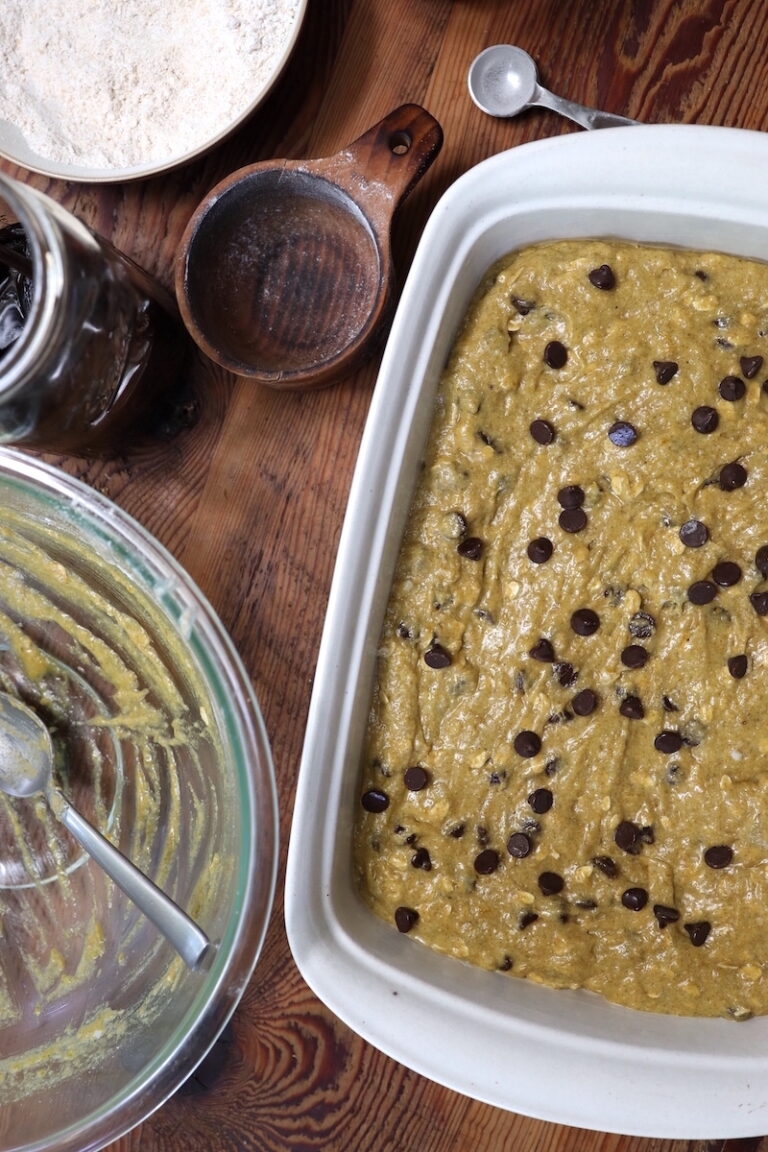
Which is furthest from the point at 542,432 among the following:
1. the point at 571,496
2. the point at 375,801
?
the point at 375,801

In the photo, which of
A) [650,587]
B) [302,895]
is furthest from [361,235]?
[302,895]

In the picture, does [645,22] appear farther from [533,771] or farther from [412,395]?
[533,771]

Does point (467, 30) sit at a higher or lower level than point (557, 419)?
higher

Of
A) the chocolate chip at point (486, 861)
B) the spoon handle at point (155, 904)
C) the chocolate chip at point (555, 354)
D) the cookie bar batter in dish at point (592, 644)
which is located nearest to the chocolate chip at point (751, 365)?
the cookie bar batter in dish at point (592, 644)

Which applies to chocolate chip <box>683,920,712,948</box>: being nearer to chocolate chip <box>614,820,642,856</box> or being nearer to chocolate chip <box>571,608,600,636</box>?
chocolate chip <box>614,820,642,856</box>

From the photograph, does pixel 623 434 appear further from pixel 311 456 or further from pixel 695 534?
pixel 311 456

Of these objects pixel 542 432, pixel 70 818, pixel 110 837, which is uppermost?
pixel 542 432

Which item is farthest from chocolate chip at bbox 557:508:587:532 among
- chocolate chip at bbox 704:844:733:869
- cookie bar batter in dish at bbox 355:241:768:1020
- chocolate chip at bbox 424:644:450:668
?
chocolate chip at bbox 704:844:733:869
